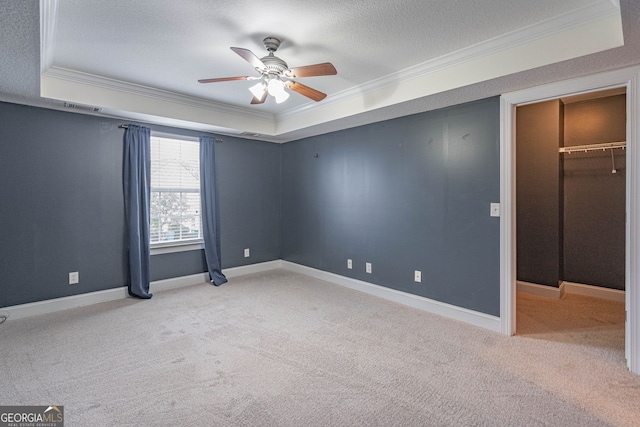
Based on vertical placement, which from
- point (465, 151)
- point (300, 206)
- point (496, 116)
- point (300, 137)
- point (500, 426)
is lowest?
point (500, 426)

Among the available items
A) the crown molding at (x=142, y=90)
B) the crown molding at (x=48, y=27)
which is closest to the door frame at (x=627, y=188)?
the crown molding at (x=142, y=90)

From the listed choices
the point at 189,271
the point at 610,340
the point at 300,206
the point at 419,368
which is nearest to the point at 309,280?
the point at 300,206

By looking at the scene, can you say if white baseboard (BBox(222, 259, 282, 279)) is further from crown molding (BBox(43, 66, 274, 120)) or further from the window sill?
crown molding (BBox(43, 66, 274, 120))

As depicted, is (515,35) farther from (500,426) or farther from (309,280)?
(309,280)

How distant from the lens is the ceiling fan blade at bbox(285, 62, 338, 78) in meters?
2.35

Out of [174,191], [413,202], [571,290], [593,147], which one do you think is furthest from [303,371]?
[593,147]

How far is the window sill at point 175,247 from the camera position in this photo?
4326 mm

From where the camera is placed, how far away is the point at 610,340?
2.81m

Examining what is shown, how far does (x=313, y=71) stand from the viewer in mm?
2441

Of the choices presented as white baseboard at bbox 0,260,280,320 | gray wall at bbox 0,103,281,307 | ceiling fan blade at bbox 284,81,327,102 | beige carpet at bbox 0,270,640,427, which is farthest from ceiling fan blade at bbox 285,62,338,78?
white baseboard at bbox 0,260,280,320

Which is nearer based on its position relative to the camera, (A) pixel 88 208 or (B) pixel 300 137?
(A) pixel 88 208

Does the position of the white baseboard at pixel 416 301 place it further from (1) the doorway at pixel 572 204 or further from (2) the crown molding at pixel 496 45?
(2) the crown molding at pixel 496 45

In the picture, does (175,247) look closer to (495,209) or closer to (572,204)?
(495,209)

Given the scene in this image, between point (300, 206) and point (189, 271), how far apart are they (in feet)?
6.58
